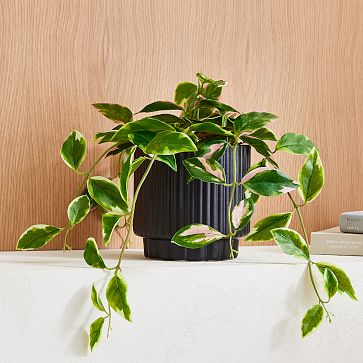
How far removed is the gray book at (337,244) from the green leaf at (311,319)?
18cm

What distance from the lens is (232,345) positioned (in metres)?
0.95

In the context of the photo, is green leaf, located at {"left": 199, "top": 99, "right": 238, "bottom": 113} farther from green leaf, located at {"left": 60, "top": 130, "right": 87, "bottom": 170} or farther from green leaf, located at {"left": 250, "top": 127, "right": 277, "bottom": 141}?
green leaf, located at {"left": 60, "top": 130, "right": 87, "bottom": 170}

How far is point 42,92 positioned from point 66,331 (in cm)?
46

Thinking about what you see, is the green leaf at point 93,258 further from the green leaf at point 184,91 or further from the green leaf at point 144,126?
the green leaf at point 184,91

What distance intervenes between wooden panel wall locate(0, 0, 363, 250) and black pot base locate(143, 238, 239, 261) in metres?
0.20

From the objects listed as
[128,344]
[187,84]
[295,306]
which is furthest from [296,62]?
[128,344]

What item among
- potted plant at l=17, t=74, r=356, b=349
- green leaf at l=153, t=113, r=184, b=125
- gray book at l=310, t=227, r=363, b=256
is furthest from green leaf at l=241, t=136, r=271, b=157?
gray book at l=310, t=227, r=363, b=256

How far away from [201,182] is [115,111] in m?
0.19

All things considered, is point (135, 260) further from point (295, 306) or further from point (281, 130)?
point (281, 130)

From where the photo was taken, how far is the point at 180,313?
93 centimetres

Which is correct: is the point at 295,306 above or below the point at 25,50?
below

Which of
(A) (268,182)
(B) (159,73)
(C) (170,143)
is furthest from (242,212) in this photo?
(B) (159,73)

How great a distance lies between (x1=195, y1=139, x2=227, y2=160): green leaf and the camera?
3.17ft

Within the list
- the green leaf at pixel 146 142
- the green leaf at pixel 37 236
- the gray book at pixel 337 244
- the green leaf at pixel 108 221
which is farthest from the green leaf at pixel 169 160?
the gray book at pixel 337 244
